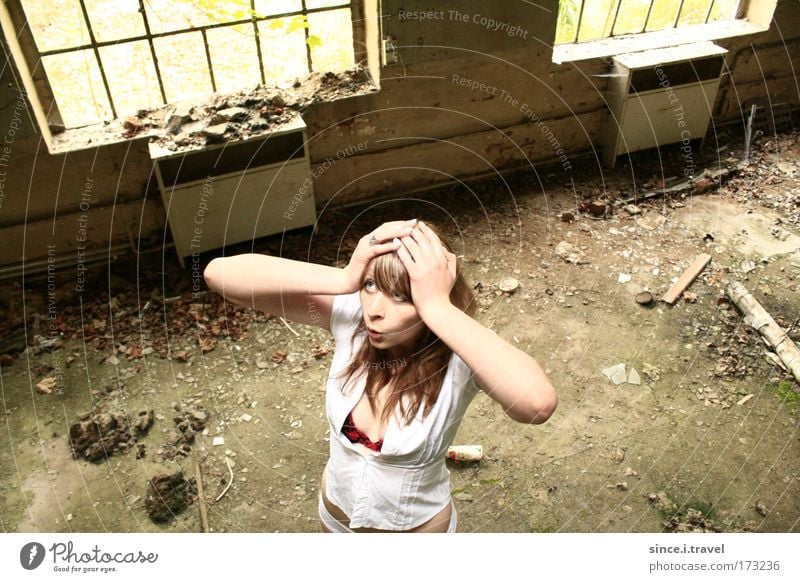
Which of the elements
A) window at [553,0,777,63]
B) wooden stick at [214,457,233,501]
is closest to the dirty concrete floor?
wooden stick at [214,457,233,501]

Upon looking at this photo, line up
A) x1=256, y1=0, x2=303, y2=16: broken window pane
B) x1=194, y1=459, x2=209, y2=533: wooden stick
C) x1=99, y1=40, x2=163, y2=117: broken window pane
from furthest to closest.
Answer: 1. x1=256, y1=0, x2=303, y2=16: broken window pane
2. x1=99, y1=40, x2=163, y2=117: broken window pane
3. x1=194, y1=459, x2=209, y2=533: wooden stick

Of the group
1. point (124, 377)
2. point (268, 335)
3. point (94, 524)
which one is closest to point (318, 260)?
point (268, 335)

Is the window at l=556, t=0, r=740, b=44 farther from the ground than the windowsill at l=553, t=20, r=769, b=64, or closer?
farther from the ground

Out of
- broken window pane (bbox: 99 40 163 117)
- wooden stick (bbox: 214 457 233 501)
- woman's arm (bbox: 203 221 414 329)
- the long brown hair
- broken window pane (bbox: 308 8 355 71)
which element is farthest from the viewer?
broken window pane (bbox: 308 8 355 71)

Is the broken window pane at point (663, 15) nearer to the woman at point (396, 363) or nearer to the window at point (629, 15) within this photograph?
the window at point (629, 15)

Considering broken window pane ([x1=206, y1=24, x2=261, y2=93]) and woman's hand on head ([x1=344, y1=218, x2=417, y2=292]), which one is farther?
broken window pane ([x1=206, y1=24, x2=261, y2=93])

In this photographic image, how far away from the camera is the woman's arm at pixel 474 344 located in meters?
1.20

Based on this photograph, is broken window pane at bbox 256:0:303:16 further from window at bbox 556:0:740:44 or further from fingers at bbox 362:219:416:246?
fingers at bbox 362:219:416:246

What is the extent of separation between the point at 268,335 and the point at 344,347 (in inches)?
70.3

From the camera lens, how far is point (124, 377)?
3.08m

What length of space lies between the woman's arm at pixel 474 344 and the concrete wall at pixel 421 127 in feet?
8.05

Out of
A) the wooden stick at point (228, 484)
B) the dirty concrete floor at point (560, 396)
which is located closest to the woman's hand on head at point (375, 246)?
the dirty concrete floor at point (560, 396)

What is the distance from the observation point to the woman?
47.8 inches

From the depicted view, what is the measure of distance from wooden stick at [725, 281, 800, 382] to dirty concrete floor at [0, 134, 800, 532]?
0.18ft
